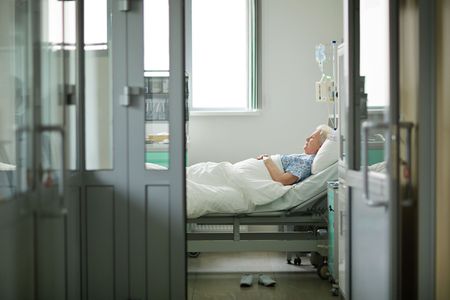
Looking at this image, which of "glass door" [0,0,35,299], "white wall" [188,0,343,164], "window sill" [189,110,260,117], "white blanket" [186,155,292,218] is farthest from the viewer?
"white wall" [188,0,343,164]

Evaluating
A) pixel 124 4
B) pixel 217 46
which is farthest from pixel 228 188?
pixel 217 46

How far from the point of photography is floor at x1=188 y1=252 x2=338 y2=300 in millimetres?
4160

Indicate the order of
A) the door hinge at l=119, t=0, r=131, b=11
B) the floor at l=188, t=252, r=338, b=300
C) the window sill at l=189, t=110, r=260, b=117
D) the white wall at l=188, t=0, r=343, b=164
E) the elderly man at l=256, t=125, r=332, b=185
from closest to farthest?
the door hinge at l=119, t=0, r=131, b=11, the floor at l=188, t=252, r=338, b=300, the elderly man at l=256, t=125, r=332, b=185, the window sill at l=189, t=110, r=260, b=117, the white wall at l=188, t=0, r=343, b=164

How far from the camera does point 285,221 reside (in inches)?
178

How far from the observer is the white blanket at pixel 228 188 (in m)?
4.38

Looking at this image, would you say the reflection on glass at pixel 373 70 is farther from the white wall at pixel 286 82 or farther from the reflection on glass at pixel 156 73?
the white wall at pixel 286 82

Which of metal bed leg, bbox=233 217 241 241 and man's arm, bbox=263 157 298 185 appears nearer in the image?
metal bed leg, bbox=233 217 241 241

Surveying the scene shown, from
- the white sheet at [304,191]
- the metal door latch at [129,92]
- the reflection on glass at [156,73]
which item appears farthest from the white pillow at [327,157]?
the metal door latch at [129,92]

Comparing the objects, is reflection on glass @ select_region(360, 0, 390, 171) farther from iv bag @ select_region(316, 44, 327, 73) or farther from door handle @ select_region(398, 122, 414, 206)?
iv bag @ select_region(316, 44, 327, 73)

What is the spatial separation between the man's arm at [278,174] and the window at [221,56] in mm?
1250

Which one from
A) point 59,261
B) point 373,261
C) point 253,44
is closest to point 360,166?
point 373,261

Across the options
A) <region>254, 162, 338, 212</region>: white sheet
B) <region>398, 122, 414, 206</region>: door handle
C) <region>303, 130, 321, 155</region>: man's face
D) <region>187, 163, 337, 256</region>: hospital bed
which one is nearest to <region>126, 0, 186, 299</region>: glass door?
<region>398, 122, 414, 206</region>: door handle

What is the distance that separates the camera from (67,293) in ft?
9.65

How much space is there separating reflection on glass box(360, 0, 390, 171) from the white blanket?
1506 mm
